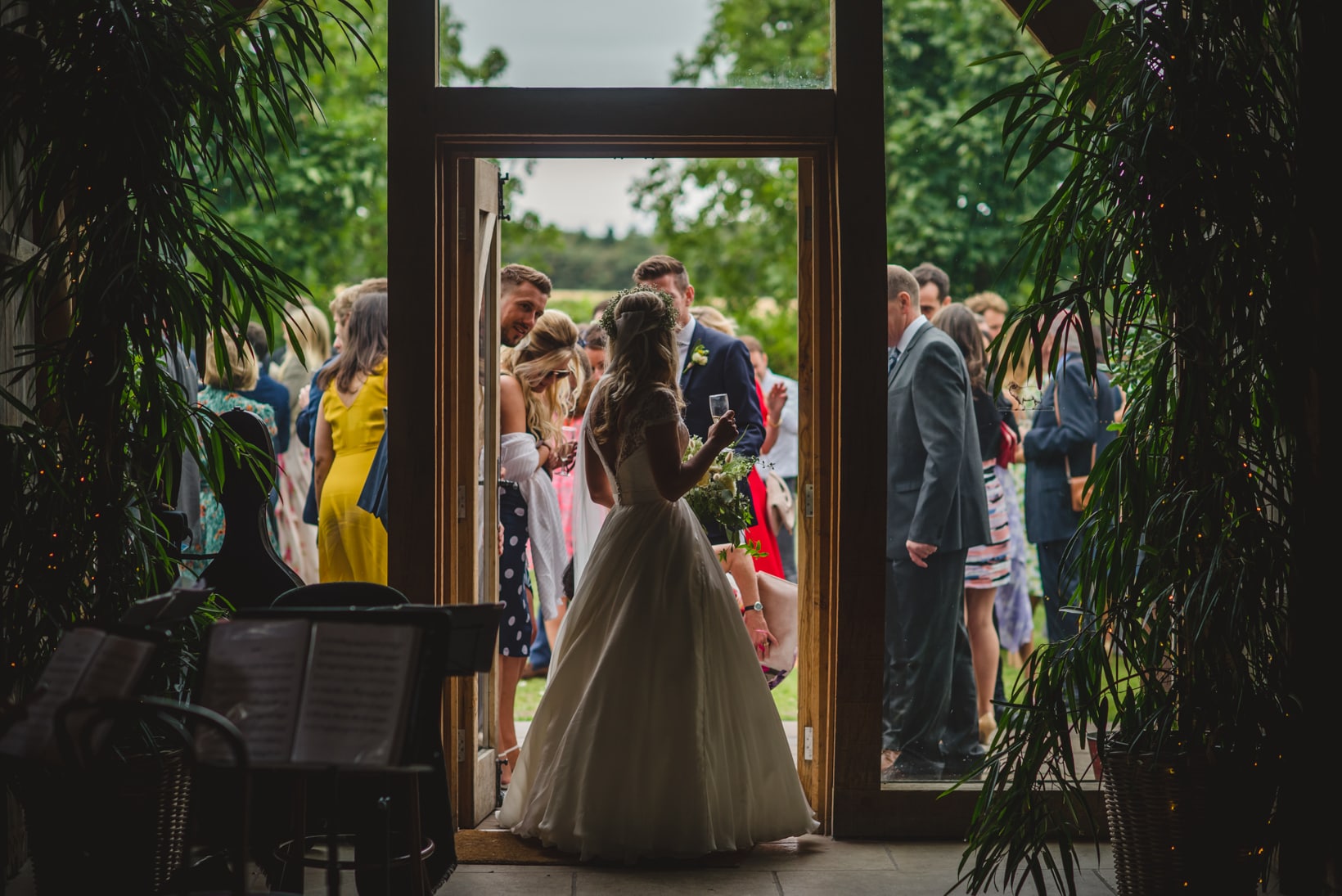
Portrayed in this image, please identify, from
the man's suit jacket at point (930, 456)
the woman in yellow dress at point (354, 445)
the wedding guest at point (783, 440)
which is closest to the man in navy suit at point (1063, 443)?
the man's suit jacket at point (930, 456)

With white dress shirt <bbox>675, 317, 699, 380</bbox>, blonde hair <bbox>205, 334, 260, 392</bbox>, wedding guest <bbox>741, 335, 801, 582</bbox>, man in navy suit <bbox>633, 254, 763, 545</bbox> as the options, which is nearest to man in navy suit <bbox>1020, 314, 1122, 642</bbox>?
man in navy suit <bbox>633, 254, 763, 545</bbox>

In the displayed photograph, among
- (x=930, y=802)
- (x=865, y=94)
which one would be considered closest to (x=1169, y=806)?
(x=930, y=802)

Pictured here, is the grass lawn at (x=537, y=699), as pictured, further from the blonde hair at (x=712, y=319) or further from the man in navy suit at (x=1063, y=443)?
the man in navy suit at (x=1063, y=443)

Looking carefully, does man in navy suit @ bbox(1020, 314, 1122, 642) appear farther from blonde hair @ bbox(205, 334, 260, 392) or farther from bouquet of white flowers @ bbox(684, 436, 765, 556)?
blonde hair @ bbox(205, 334, 260, 392)

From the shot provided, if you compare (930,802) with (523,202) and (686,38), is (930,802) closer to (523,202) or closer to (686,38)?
(686,38)

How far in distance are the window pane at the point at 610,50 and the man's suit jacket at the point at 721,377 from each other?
124 centimetres

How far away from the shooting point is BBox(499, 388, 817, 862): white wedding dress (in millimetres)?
3449

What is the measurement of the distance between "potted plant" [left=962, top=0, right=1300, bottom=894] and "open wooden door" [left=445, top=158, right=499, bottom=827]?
1.69 m

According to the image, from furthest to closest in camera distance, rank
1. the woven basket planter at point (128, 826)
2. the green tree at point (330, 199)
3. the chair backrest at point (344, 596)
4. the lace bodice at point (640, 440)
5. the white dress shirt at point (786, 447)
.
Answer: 1. the green tree at point (330, 199)
2. the white dress shirt at point (786, 447)
3. the lace bodice at point (640, 440)
4. the chair backrest at point (344, 596)
5. the woven basket planter at point (128, 826)

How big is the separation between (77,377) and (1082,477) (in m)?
3.01

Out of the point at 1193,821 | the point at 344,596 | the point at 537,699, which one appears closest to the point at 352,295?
the point at 344,596

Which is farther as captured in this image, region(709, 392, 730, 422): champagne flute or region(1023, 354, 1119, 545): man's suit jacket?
region(1023, 354, 1119, 545): man's suit jacket

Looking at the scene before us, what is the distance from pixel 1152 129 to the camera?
9.12 feet

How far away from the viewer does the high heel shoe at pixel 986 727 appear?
3.94m
